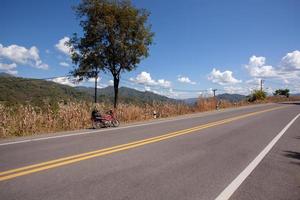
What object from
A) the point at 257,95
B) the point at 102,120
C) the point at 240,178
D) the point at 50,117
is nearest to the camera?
the point at 240,178

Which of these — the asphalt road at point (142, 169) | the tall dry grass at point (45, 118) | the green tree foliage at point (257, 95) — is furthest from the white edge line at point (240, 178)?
the green tree foliage at point (257, 95)

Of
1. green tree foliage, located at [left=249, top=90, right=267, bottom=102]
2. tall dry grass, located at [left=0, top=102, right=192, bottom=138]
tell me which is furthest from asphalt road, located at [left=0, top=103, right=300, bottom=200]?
green tree foliage, located at [left=249, top=90, right=267, bottom=102]

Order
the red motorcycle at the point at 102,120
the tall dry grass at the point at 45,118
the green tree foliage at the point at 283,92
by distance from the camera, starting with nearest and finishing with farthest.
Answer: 1. the tall dry grass at the point at 45,118
2. the red motorcycle at the point at 102,120
3. the green tree foliage at the point at 283,92

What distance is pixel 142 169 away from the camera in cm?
664

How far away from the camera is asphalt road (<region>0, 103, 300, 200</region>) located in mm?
5191

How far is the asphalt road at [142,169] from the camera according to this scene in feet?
17.0

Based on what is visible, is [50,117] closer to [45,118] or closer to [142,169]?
[45,118]

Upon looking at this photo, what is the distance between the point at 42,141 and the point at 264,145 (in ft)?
23.4

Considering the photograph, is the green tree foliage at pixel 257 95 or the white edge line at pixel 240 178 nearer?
the white edge line at pixel 240 178

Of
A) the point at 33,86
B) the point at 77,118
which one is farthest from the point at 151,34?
the point at 33,86

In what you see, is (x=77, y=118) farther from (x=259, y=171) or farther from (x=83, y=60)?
(x=259, y=171)

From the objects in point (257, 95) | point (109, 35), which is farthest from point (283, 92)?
point (109, 35)

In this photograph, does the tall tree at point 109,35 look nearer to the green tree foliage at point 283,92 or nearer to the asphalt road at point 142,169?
the asphalt road at point 142,169

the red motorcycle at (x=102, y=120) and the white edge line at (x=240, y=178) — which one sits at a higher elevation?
the red motorcycle at (x=102, y=120)
